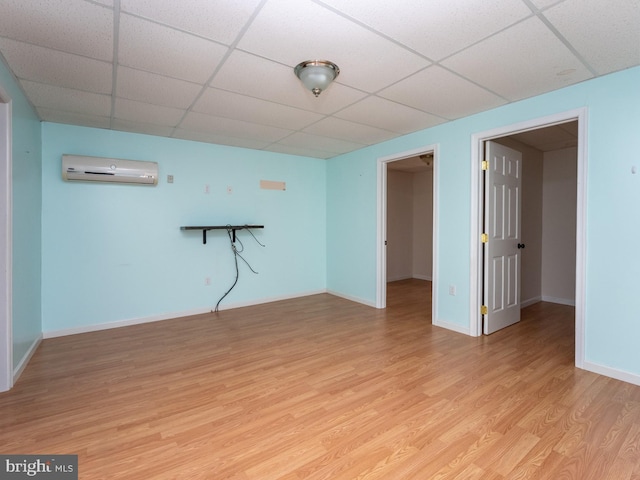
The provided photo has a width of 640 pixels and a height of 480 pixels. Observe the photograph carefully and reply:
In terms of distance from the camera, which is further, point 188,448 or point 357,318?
point 357,318

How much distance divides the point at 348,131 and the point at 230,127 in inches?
55.3

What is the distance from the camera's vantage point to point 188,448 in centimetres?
164

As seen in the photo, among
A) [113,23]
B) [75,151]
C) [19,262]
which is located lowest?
[19,262]

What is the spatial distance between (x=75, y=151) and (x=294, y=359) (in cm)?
331

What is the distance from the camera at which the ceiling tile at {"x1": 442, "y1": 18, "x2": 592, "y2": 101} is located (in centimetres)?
185

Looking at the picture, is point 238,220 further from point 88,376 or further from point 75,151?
point 88,376

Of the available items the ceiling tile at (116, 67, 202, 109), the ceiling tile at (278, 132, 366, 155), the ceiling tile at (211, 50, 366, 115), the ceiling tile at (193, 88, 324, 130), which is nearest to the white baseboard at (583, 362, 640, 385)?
the ceiling tile at (211, 50, 366, 115)

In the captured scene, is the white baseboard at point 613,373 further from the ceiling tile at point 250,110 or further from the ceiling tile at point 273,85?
the ceiling tile at point 250,110

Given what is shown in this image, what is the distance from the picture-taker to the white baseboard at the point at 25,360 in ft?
7.80

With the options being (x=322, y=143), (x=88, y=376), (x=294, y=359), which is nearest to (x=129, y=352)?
(x=88, y=376)

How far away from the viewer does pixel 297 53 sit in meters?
2.01

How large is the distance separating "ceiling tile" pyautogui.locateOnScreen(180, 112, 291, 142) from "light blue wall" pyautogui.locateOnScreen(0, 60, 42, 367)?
131 cm

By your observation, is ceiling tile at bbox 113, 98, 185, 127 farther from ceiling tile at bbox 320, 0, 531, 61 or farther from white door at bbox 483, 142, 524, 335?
white door at bbox 483, 142, 524, 335

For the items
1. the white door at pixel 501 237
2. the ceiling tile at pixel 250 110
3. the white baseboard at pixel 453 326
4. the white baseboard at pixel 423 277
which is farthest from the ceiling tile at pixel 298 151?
the white baseboard at pixel 423 277
